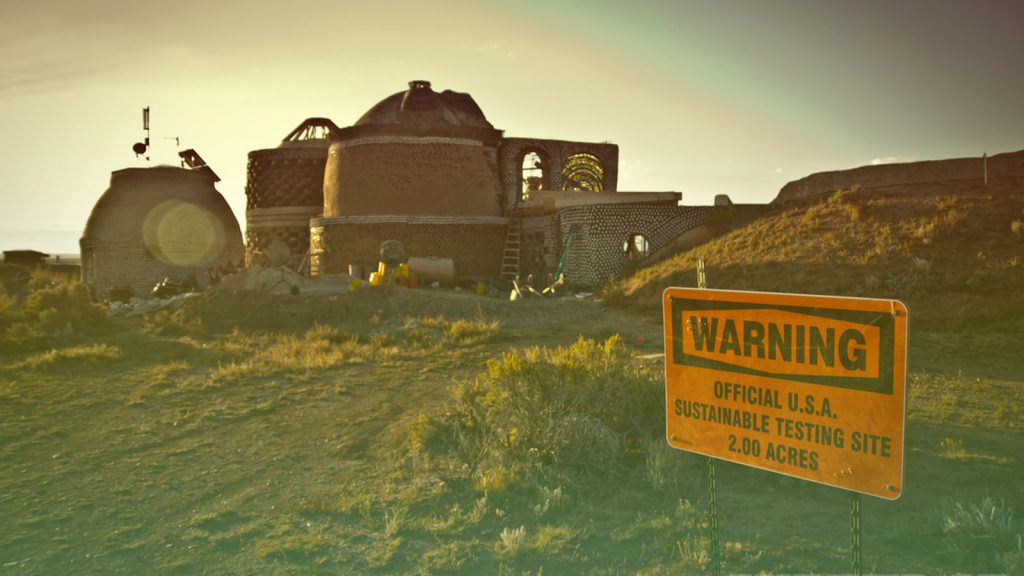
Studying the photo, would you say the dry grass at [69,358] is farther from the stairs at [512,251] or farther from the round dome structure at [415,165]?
the stairs at [512,251]

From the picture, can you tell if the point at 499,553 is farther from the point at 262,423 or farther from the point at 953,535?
the point at 262,423

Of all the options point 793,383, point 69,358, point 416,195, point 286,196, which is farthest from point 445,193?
point 793,383

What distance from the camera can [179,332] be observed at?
17.0 meters

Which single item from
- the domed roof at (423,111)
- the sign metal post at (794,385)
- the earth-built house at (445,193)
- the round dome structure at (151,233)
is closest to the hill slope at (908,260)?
the earth-built house at (445,193)

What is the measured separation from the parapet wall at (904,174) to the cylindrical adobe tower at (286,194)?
21.9 metres

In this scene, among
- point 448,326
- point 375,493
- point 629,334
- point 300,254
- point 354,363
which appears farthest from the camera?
point 300,254

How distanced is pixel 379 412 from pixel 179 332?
35.9 ft

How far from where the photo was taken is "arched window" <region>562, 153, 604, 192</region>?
32812mm

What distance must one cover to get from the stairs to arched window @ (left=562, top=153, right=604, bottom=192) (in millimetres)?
5102

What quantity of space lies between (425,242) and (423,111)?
588 cm

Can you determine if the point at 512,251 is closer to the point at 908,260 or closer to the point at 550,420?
the point at 908,260

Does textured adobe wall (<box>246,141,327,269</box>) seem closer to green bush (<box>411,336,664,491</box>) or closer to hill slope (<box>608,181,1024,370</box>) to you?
hill slope (<box>608,181,1024,370</box>)

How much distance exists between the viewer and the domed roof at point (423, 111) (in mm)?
29391

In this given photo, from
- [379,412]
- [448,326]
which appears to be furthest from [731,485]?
[448,326]
